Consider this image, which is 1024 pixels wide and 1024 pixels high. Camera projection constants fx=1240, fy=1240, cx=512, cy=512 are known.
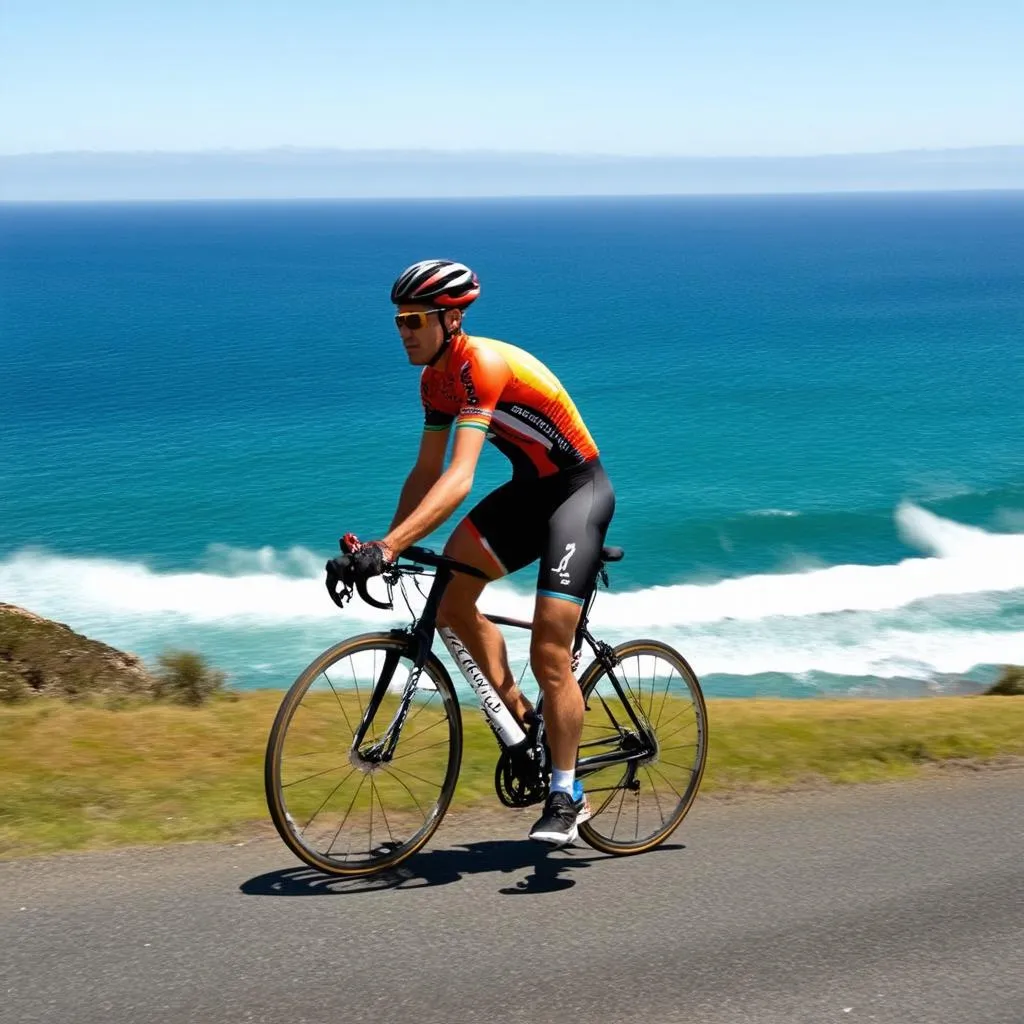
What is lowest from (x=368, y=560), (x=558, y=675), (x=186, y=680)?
(x=186, y=680)

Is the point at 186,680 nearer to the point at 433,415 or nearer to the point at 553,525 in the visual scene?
the point at 433,415

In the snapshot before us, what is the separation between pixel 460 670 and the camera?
5.36m

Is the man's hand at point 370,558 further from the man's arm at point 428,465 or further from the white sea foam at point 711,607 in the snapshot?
the white sea foam at point 711,607

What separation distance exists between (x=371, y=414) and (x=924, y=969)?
255ft

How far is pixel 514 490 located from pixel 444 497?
Answer: 69cm

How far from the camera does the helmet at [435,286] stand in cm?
515

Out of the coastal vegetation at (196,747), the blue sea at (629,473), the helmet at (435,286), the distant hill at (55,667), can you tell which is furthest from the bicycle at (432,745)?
the blue sea at (629,473)

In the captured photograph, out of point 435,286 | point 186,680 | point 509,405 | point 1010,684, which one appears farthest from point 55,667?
point 1010,684

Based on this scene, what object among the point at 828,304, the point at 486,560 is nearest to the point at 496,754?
the point at 486,560

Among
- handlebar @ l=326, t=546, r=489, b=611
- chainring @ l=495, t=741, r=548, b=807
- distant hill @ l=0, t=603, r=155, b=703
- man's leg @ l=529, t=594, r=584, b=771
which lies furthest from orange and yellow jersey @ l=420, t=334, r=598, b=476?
distant hill @ l=0, t=603, r=155, b=703

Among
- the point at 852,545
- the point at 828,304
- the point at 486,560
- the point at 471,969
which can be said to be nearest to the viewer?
the point at 471,969

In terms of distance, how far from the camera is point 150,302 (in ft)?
492

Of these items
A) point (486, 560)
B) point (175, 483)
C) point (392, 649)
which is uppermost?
point (486, 560)

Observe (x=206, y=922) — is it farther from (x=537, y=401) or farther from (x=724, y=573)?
(x=724, y=573)
